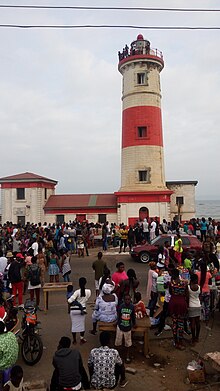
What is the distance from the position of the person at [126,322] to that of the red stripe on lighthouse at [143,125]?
21768mm

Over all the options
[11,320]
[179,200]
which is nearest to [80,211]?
[179,200]

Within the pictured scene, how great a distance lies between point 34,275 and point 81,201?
781 inches

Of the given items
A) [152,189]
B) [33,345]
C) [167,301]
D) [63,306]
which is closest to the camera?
[33,345]

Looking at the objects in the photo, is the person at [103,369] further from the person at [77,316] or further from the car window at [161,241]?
the car window at [161,241]

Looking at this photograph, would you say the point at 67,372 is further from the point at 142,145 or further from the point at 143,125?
the point at 143,125

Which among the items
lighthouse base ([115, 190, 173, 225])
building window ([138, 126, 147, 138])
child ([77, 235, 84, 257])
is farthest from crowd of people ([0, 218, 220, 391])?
building window ([138, 126, 147, 138])

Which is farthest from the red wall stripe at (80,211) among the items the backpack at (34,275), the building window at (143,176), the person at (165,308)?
the person at (165,308)

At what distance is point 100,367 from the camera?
17.4 ft

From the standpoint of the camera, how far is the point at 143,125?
91.1 ft

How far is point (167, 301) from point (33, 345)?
2960 millimetres

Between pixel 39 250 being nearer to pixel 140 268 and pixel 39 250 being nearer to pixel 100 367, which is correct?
pixel 140 268

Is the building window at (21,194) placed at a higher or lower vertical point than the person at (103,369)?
higher

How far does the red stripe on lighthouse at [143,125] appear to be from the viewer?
27.7 metres

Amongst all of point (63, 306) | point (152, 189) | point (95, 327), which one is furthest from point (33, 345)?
point (152, 189)
